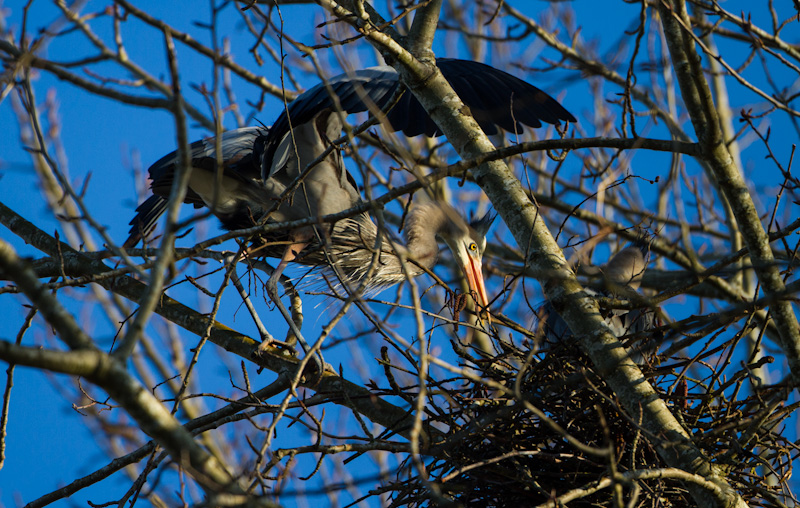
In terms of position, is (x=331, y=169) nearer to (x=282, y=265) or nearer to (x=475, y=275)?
(x=282, y=265)

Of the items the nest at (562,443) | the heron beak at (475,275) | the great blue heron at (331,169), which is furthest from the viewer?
the heron beak at (475,275)

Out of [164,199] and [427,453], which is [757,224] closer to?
[427,453]

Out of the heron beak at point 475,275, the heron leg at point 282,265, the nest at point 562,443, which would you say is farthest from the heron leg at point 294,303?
the heron beak at point 475,275

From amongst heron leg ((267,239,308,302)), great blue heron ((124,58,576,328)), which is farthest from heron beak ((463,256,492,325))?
heron leg ((267,239,308,302))

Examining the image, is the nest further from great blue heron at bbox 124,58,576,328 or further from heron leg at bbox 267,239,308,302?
heron leg at bbox 267,239,308,302

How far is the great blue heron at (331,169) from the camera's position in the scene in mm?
3736

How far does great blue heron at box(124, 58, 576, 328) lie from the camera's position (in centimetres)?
374

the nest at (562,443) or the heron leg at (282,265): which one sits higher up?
the heron leg at (282,265)

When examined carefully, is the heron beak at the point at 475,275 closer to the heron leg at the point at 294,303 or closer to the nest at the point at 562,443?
the heron leg at the point at 294,303

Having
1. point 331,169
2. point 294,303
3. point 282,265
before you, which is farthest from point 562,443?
point 331,169

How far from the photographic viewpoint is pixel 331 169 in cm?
460

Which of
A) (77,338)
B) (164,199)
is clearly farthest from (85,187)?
(164,199)

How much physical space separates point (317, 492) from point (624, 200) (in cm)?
522

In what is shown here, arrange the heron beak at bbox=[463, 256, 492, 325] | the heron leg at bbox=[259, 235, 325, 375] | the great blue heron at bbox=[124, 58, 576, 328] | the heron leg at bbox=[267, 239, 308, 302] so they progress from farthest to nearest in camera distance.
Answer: the heron beak at bbox=[463, 256, 492, 325], the heron leg at bbox=[267, 239, 308, 302], the great blue heron at bbox=[124, 58, 576, 328], the heron leg at bbox=[259, 235, 325, 375]
